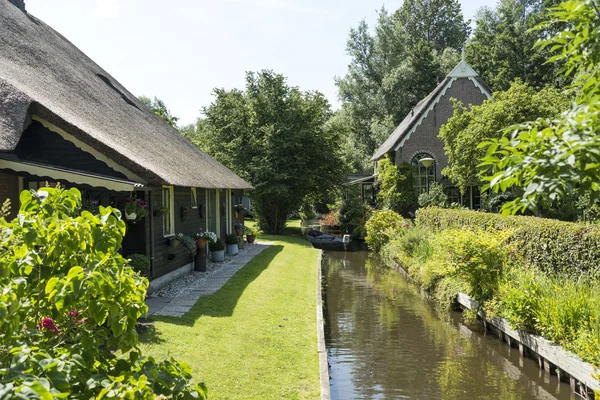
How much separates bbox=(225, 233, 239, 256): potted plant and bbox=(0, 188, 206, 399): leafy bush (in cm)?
1785

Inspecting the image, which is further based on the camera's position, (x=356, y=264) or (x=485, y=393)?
(x=356, y=264)

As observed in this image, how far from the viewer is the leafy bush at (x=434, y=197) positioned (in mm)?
29094

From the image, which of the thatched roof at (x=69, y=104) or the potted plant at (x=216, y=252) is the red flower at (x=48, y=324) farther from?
the potted plant at (x=216, y=252)

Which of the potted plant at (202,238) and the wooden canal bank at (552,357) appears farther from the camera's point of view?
the potted plant at (202,238)

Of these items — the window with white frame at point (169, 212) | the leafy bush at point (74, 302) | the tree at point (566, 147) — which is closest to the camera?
the tree at point (566, 147)

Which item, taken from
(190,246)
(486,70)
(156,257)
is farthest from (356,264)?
(486,70)

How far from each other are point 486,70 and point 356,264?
35436 mm

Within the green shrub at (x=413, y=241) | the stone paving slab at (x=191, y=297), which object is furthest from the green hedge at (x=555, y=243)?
the stone paving slab at (x=191, y=297)

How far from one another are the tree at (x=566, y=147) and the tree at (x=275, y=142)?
87.3 ft

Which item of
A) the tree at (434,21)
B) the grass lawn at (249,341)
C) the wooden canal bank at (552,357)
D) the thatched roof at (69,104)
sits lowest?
the wooden canal bank at (552,357)

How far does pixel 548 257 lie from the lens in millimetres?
11055

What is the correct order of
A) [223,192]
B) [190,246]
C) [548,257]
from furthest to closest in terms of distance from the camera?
[223,192] → [190,246] → [548,257]

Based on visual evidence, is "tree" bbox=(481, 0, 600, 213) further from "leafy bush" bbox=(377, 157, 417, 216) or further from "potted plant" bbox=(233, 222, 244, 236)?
"leafy bush" bbox=(377, 157, 417, 216)

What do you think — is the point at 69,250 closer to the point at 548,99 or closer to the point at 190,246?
the point at 190,246
